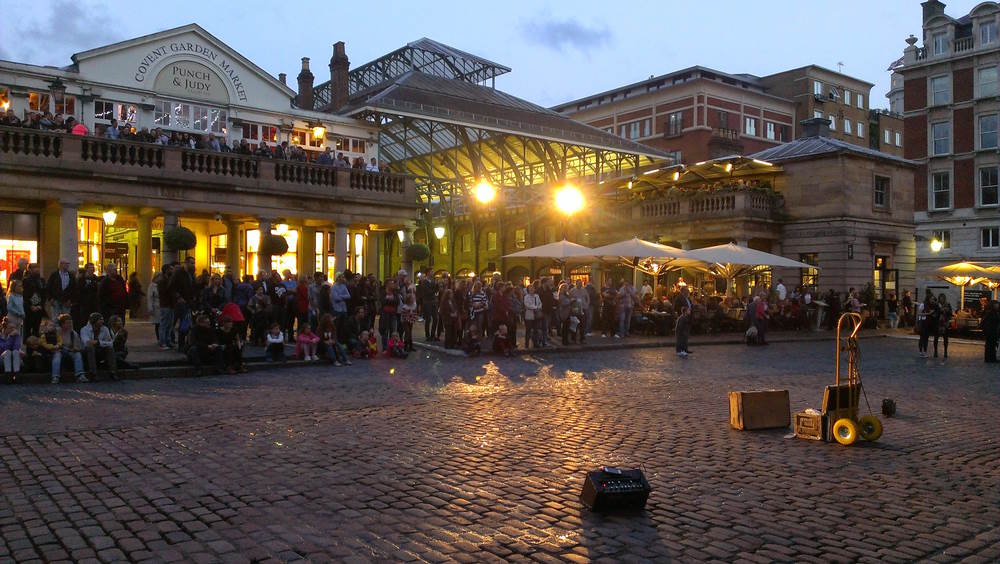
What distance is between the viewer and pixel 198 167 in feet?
68.9

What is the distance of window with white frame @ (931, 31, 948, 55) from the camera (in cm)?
5159

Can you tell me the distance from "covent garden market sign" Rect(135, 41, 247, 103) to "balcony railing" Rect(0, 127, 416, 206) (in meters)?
6.45

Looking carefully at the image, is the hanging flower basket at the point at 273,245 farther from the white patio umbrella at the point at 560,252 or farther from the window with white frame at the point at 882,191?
the window with white frame at the point at 882,191

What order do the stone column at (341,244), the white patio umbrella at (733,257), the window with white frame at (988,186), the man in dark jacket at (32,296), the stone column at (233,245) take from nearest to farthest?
the man in dark jacket at (32,296), the stone column at (341,244), the stone column at (233,245), the white patio umbrella at (733,257), the window with white frame at (988,186)

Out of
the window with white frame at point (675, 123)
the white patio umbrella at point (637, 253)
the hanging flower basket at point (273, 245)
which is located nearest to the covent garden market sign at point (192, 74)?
the hanging flower basket at point (273, 245)

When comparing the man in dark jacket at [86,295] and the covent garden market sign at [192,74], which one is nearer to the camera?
the man in dark jacket at [86,295]

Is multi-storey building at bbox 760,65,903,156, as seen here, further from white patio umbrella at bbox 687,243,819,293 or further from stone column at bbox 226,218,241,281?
stone column at bbox 226,218,241,281

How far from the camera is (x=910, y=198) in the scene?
123 feet

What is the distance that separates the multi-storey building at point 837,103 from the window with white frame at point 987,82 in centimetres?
1579

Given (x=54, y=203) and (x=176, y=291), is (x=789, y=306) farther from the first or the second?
(x=54, y=203)

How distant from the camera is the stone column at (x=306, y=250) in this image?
2459 cm

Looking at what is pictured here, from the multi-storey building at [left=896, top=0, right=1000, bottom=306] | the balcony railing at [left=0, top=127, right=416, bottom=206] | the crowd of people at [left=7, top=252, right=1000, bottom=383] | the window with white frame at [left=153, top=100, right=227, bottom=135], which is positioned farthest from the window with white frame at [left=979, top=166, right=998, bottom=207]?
the window with white frame at [left=153, top=100, right=227, bottom=135]

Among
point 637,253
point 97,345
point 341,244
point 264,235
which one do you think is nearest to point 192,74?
point 264,235

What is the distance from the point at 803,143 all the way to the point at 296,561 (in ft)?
119
